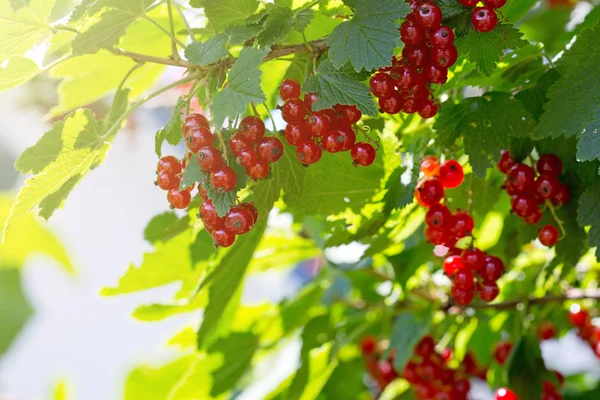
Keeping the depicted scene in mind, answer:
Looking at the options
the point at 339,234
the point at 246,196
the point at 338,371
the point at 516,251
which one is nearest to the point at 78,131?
the point at 246,196

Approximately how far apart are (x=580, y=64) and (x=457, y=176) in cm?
21

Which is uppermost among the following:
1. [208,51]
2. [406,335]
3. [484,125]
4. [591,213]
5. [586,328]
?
[208,51]

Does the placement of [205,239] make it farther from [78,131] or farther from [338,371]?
[338,371]

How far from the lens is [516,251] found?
1.24m

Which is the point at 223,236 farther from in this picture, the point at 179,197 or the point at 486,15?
the point at 486,15

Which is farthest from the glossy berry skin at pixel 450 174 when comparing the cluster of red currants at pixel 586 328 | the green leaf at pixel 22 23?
the cluster of red currants at pixel 586 328

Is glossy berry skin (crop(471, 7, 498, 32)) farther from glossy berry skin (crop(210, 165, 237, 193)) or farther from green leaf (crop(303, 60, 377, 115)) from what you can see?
glossy berry skin (crop(210, 165, 237, 193))

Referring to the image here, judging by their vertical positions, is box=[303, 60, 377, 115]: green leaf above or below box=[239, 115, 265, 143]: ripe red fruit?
above

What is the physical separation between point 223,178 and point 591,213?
0.46m

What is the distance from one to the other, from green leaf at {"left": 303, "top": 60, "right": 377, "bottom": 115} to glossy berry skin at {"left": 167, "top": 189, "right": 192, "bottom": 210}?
0.62 ft

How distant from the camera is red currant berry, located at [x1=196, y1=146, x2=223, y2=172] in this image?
71 cm

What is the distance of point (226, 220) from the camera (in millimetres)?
736

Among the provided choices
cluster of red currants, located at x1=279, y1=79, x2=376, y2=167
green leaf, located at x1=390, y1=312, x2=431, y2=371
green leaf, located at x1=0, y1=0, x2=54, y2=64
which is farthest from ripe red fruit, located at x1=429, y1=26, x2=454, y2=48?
green leaf, located at x1=390, y1=312, x2=431, y2=371

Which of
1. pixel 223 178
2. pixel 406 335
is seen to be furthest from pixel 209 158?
pixel 406 335
